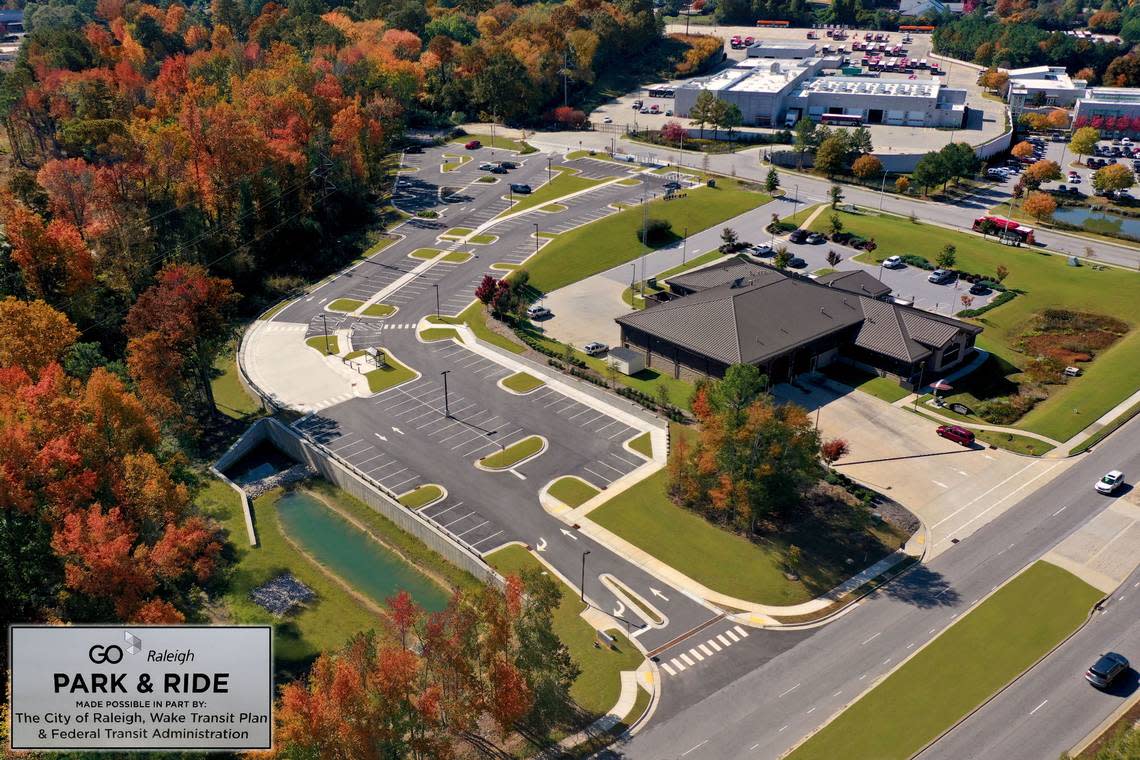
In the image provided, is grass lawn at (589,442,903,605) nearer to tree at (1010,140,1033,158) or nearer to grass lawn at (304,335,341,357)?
grass lawn at (304,335,341,357)

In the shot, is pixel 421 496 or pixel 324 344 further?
pixel 324 344

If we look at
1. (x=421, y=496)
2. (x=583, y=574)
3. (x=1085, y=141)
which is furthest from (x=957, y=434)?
(x=1085, y=141)

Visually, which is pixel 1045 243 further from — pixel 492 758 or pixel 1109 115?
pixel 492 758

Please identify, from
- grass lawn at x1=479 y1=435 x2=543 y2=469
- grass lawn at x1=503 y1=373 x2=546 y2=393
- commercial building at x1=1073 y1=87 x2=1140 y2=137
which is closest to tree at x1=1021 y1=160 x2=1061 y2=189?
commercial building at x1=1073 y1=87 x2=1140 y2=137

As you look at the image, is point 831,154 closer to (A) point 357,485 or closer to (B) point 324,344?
(B) point 324,344

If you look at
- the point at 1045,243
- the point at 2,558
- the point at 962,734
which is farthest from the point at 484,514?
the point at 1045,243

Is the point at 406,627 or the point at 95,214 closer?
the point at 406,627
